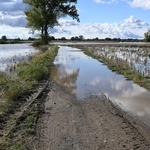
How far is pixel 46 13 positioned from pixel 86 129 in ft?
184

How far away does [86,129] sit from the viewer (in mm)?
9383

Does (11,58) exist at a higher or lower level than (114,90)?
lower

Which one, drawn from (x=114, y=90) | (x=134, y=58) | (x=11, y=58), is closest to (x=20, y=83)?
(x=114, y=90)

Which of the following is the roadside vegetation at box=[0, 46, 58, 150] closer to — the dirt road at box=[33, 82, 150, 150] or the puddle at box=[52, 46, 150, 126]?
the dirt road at box=[33, 82, 150, 150]

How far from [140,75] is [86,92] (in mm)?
6122

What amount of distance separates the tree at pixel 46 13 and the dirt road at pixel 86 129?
52946mm

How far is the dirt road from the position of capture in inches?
321

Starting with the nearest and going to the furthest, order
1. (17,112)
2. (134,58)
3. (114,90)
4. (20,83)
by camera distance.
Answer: (17,112)
(20,83)
(114,90)
(134,58)

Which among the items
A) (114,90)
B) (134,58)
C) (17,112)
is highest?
(17,112)

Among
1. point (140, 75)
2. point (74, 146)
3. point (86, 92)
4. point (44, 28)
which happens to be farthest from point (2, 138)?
point (44, 28)

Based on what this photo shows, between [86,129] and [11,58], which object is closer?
[86,129]

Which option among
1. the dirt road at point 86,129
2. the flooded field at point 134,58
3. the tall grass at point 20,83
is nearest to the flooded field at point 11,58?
the tall grass at point 20,83

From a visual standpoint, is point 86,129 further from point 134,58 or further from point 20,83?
point 134,58

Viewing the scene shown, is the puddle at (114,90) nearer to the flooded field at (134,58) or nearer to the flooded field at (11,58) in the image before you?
the flooded field at (134,58)
